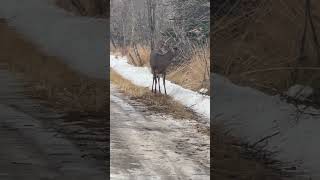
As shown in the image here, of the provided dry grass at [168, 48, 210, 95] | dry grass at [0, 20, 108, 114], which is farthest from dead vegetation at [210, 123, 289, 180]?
dry grass at [168, 48, 210, 95]

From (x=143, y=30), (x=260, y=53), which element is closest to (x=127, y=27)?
(x=143, y=30)

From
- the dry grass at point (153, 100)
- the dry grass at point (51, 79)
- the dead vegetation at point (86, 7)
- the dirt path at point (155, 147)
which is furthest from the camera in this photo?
the dry grass at point (153, 100)

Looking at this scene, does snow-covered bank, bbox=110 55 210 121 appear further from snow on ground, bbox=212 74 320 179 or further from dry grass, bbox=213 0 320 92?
dry grass, bbox=213 0 320 92

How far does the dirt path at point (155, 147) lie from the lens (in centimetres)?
407

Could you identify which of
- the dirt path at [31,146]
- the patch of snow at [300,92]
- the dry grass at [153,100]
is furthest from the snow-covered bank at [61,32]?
the patch of snow at [300,92]

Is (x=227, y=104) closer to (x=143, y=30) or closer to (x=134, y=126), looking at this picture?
(x=134, y=126)

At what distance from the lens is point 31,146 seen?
4.20 m

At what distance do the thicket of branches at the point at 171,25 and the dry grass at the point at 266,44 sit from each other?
6.97 feet

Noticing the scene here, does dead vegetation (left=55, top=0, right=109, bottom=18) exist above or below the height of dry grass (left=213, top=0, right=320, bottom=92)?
above

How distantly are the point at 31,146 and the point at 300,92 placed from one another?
2639 mm

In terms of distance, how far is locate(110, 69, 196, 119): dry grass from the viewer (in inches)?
231

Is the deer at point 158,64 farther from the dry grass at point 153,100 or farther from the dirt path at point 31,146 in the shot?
the dirt path at point 31,146

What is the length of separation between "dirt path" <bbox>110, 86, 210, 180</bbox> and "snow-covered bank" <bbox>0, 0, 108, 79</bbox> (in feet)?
2.16

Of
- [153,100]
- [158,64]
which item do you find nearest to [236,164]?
[153,100]
